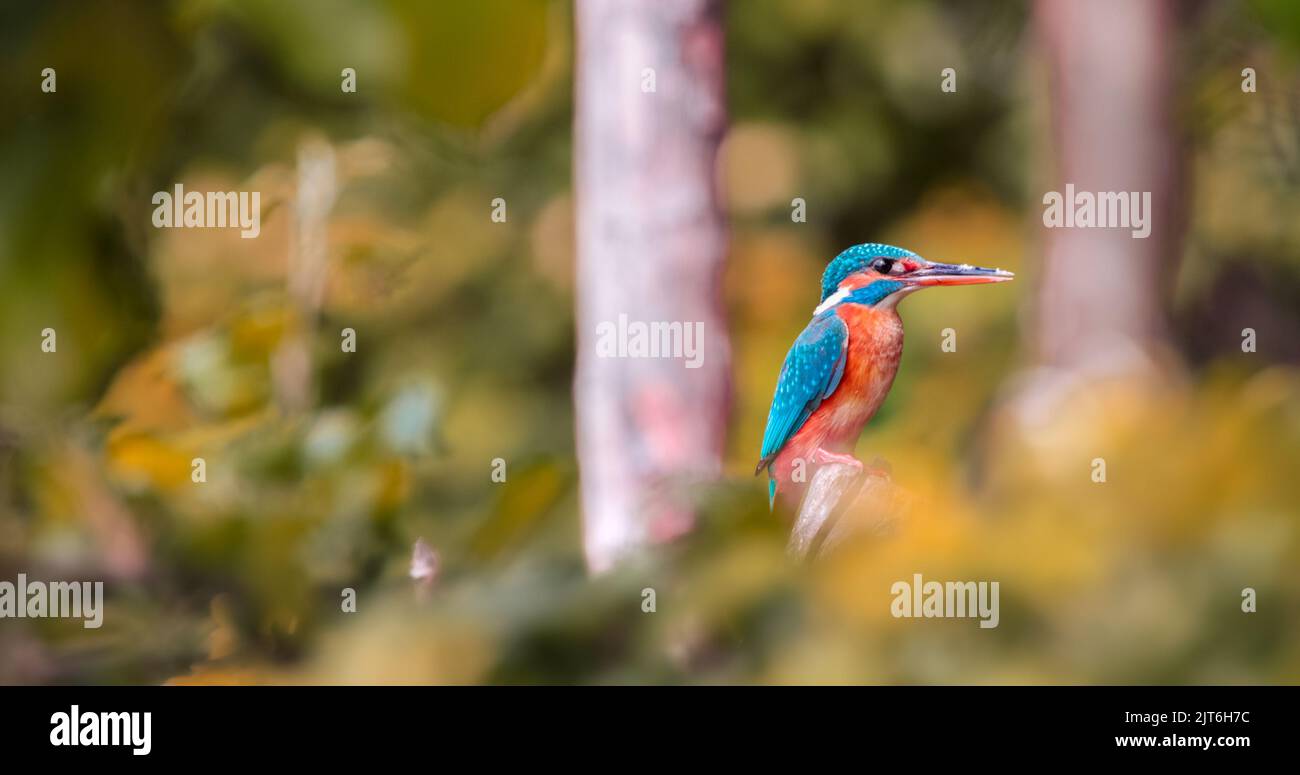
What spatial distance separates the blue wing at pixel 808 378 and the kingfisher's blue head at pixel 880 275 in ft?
0.10

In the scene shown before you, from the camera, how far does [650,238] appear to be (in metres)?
1.71

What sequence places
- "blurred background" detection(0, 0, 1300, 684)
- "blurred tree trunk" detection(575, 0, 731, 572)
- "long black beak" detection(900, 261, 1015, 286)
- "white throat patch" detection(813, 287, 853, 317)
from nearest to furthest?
"blurred background" detection(0, 0, 1300, 684)
"long black beak" detection(900, 261, 1015, 286)
"white throat patch" detection(813, 287, 853, 317)
"blurred tree trunk" detection(575, 0, 731, 572)

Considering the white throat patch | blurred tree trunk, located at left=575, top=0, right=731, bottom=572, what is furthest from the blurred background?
the white throat patch

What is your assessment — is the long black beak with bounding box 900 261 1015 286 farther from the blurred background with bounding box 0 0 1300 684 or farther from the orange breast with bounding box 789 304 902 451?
the blurred background with bounding box 0 0 1300 684

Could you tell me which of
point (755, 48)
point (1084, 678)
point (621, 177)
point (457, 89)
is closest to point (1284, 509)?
point (1084, 678)

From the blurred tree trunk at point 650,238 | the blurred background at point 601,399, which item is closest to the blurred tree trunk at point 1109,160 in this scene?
the blurred background at point 601,399

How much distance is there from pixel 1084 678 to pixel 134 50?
1.08m

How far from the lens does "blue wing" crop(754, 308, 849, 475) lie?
4.23 feet

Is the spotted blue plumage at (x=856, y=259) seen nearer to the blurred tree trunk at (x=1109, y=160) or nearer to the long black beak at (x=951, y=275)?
the long black beak at (x=951, y=275)

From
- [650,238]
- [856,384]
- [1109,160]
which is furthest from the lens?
[1109,160]

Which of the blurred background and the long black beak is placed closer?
the blurred background

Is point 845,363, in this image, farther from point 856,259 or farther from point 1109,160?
point 1109,160

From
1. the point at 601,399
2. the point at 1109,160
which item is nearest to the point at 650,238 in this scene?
the point at 601,399

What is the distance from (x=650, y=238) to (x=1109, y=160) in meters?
0.84
